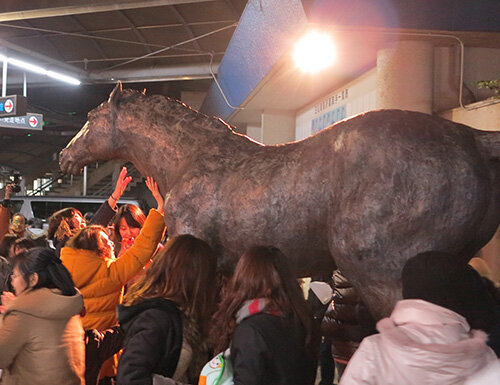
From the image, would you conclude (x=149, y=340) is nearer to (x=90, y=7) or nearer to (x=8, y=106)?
(x=90, y=7)

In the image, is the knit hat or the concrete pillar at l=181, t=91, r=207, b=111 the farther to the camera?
the concrete pillar at l=181, t=91, r=207, b=111

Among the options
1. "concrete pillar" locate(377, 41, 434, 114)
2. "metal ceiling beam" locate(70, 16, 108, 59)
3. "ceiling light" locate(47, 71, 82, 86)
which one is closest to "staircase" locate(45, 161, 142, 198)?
"ceiling light" locate(47, 71, 82, 86)

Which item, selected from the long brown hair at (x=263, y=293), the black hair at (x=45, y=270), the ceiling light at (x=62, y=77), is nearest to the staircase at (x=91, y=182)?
the ceiling light at (x=62, y=77)

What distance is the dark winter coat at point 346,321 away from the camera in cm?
374

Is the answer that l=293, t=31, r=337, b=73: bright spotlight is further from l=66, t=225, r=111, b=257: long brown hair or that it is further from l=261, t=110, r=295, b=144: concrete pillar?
l=261, t=110, r=295, b=144: concrete pillar

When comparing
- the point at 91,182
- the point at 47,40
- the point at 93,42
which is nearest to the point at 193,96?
the point at 93,42

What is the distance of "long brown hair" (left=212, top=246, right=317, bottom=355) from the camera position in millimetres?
2299

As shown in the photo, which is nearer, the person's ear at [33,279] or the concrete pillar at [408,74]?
the person's ear at [33,279]

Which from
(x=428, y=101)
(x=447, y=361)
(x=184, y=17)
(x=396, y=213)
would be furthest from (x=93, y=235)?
(x=184, y=17)

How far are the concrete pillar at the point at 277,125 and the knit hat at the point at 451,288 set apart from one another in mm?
7321

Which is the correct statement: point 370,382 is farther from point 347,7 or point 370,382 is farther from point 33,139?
point 33,139

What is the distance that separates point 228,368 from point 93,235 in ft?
5.43

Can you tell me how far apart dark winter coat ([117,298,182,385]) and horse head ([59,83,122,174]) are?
239 cm

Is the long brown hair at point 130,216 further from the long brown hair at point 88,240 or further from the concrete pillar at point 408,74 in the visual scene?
the concrete pillar at point 408,74
